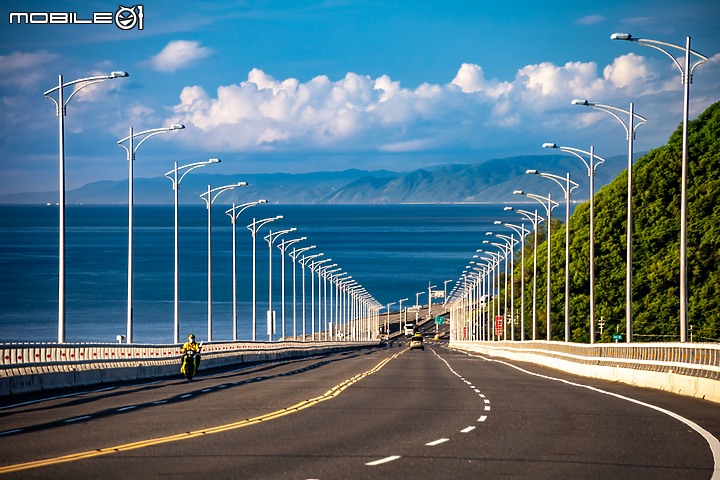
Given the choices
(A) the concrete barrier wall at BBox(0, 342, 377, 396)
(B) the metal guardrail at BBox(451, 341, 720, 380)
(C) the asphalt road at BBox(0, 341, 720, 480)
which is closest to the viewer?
(C) the asphalt road at BBox(0, 341, 720, 480)

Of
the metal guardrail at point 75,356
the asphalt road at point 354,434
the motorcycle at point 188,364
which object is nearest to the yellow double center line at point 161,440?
the asphalt road at point 354,434

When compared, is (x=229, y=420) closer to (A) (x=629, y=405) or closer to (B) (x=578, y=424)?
(B) (x=578, y=424)

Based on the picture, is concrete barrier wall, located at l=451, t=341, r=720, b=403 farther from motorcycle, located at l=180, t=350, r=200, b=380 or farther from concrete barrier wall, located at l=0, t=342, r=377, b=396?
concrete barrier wall, located at l=0, t=342, r=377, b=396

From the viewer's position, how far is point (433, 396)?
31.0 m

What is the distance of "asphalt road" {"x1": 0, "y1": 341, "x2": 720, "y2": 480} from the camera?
15.6 m

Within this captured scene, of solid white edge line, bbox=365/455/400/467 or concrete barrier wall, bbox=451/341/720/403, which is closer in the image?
solid white edge line, bbox=365/455/400/467

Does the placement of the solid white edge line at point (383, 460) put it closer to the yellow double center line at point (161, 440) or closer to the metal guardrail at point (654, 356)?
the yellow double center line at point (161, 440)

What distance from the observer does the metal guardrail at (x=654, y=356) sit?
29.4m

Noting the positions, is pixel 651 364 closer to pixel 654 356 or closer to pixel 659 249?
pixel 654 356

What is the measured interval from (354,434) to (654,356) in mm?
18189

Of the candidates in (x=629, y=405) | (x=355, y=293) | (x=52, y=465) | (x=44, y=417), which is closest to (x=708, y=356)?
(x=629, y=405)

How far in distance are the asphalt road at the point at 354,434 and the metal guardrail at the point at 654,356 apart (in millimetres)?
995

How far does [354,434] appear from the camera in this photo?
65.7ft

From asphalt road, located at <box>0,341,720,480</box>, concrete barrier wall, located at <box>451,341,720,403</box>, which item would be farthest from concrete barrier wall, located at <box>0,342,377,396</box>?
concrete barrier wall, located at <box>451,341,720,403</box>
